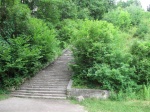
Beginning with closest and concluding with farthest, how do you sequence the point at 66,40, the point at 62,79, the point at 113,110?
the point at 113,110 → the point at 62,79 → the point at 66,40

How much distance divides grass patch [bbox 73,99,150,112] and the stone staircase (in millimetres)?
2030

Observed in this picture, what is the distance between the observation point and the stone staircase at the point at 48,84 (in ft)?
44.6

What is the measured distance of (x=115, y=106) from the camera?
11.3 metres

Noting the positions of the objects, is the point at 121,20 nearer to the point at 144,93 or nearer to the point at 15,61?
the point at 144,93

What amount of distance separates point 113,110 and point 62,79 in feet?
17.2

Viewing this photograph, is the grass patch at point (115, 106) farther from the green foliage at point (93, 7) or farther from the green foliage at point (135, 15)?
the green foliage at point (93, 7)

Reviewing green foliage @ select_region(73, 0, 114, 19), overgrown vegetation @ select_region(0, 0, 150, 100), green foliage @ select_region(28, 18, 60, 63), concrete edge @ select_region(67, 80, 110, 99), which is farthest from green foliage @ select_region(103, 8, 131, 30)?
concrete edge @ select_region(67, 80, 110, 99)

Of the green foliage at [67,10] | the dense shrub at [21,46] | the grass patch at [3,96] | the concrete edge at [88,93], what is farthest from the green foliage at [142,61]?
the green foliage at [67,10]

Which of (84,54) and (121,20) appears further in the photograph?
(121,20)

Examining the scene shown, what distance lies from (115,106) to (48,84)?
5.00m

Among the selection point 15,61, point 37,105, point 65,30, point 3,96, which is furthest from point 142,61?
point 65,30

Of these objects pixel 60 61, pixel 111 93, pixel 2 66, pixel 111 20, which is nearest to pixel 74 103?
pixel 111 93

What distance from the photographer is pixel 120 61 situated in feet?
45.5

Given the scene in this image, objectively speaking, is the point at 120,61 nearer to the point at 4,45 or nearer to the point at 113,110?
the point at 113,110
